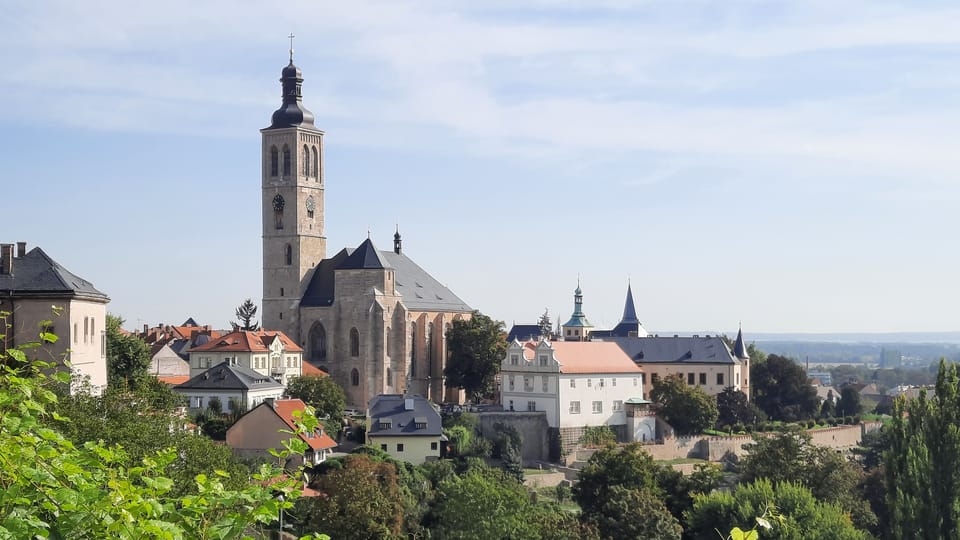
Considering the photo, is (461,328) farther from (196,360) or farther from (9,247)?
(9,247)

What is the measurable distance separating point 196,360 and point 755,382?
140 feet

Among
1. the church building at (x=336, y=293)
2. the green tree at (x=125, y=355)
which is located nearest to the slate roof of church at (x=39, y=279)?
the green tree at (x=125, y=355)

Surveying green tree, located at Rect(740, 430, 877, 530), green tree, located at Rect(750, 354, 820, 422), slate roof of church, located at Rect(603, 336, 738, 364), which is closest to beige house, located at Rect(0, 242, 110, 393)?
green tree, located at Rect(740, 430, 877, 530)

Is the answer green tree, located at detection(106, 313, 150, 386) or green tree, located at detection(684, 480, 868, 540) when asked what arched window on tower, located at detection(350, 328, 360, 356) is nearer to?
green tree, located at detection(106, 313, 150, 386)

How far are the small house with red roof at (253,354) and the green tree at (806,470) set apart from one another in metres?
30.8

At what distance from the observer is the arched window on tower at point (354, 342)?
86.3 m

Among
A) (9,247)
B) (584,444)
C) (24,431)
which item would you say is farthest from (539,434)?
(24,431)

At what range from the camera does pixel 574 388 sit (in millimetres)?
78000

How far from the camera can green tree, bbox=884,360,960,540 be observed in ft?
142

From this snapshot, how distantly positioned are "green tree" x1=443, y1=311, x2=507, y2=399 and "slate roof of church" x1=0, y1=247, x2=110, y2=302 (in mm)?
41378

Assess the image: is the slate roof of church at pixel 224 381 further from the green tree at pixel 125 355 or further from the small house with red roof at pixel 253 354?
the small house with red roof at pixel 253 354

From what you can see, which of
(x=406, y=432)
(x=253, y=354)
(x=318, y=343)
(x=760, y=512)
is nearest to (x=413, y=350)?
(x=318, y=343)

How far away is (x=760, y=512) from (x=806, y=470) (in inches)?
628

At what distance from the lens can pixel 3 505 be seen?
30.2ft
